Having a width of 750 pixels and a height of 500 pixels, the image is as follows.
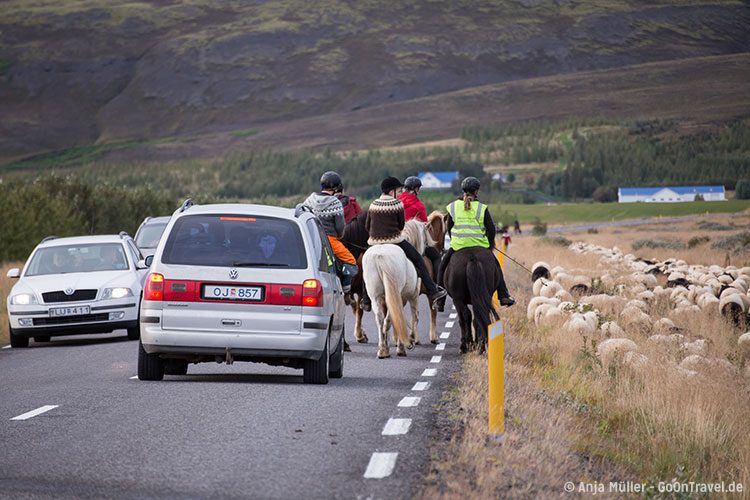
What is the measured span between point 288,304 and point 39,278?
9293 mm

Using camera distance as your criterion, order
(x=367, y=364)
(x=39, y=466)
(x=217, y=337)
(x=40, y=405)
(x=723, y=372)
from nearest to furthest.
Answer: (x=39, y=466) → (x=40, y=405) → (x=217, y=337) → (x=367, y=364) → (x=723, y=372)

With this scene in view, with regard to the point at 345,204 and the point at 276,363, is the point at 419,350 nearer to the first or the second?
the point at 345,204

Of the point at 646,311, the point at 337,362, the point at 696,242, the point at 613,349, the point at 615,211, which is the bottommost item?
the point at 615,211

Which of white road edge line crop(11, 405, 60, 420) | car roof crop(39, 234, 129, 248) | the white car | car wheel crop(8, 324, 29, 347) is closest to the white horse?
the white car

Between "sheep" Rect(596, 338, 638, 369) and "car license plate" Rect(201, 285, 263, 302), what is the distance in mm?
6316

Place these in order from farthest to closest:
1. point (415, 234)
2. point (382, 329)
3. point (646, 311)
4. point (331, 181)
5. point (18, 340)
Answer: point (646, 311) → point (18, 340) → point (415, 234) → point (331, 181) → point (382, 329)

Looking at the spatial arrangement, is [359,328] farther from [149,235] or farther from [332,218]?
[149,235]

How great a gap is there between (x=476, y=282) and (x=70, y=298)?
706 cm

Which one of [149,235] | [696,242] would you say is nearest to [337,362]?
[149,235]

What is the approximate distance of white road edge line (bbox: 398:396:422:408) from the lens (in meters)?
12.7

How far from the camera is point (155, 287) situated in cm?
1412

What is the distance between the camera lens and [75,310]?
2147 centimetres

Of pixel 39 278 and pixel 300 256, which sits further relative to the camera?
pixel 39 278

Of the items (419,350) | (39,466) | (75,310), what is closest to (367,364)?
(419,350)
